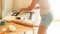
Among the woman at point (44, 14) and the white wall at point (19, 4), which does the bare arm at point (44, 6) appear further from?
the white wall at point (19, 4)

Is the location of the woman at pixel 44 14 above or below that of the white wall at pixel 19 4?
below

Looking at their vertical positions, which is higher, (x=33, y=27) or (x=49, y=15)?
(x=49, y=15)

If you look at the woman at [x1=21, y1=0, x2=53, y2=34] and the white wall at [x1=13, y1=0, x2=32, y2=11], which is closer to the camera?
the woman at [x1=21, y1=0, x2=53, y2=34]

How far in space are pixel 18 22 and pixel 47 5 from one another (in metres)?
0.44

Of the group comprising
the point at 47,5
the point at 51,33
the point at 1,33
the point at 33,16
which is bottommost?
the point at 51,33

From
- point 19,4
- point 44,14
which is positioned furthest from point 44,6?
point 19,4

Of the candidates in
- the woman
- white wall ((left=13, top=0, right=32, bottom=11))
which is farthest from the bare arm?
white wall ((left=13, top=0, right=32, bottom=11))

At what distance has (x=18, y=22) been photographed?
136cm

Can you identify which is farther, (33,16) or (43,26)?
(33,16)

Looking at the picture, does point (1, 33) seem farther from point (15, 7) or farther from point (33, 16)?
point (15, 7)

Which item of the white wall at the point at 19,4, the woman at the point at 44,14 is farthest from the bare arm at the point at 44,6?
the white wall at the point at 19,4

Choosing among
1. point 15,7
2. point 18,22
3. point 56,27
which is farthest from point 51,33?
point 18,22

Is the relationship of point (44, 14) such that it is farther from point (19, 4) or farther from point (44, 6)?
point (19, 4)

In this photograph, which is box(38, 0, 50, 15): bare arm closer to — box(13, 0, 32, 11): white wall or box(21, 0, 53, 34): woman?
box(21, 0, 53, 34): woman
